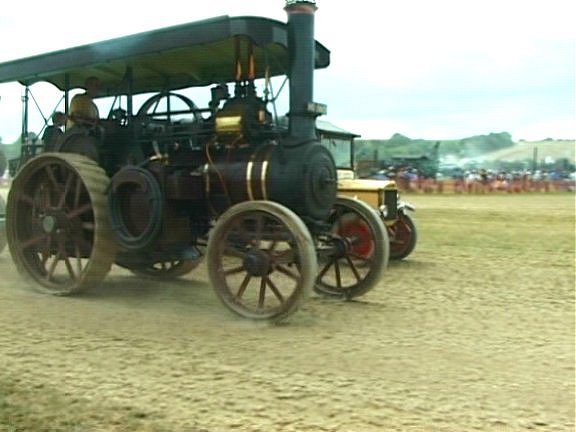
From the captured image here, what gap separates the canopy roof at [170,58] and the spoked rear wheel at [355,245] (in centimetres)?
125

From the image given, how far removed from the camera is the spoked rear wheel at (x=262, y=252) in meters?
4.89

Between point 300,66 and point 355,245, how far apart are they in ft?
5.29

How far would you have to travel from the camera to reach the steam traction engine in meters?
5.20

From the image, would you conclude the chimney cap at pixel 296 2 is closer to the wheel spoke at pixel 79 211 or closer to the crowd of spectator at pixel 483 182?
the wheel spoke at pixel 79 211

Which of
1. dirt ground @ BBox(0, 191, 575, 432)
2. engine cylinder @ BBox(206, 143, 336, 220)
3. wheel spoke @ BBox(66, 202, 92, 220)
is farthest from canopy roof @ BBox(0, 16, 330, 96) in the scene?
dirt ground @ BBox(0, 191, 575, 432)

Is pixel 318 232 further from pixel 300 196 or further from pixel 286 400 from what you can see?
pixel 286 400

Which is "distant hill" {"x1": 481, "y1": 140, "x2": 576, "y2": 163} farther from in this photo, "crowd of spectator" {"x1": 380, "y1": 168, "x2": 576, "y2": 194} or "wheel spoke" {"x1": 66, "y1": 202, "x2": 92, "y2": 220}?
"wheel spoke" {"x1": 66, "y1": 202, "x2": 92, "y2": 220}

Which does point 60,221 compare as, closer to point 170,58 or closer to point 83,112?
point 83,112

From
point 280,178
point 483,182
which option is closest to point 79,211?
point 280,178

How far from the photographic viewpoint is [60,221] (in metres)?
6.12

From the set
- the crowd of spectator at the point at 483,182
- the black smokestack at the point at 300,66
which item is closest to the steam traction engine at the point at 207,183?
the black smokestack at the point at 300,66

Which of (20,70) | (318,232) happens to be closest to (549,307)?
(318,232)

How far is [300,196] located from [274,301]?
0.96m

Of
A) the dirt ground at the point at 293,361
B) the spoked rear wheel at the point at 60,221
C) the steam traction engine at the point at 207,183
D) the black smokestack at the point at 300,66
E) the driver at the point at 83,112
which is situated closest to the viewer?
the dirt ground at the point at 293,361
